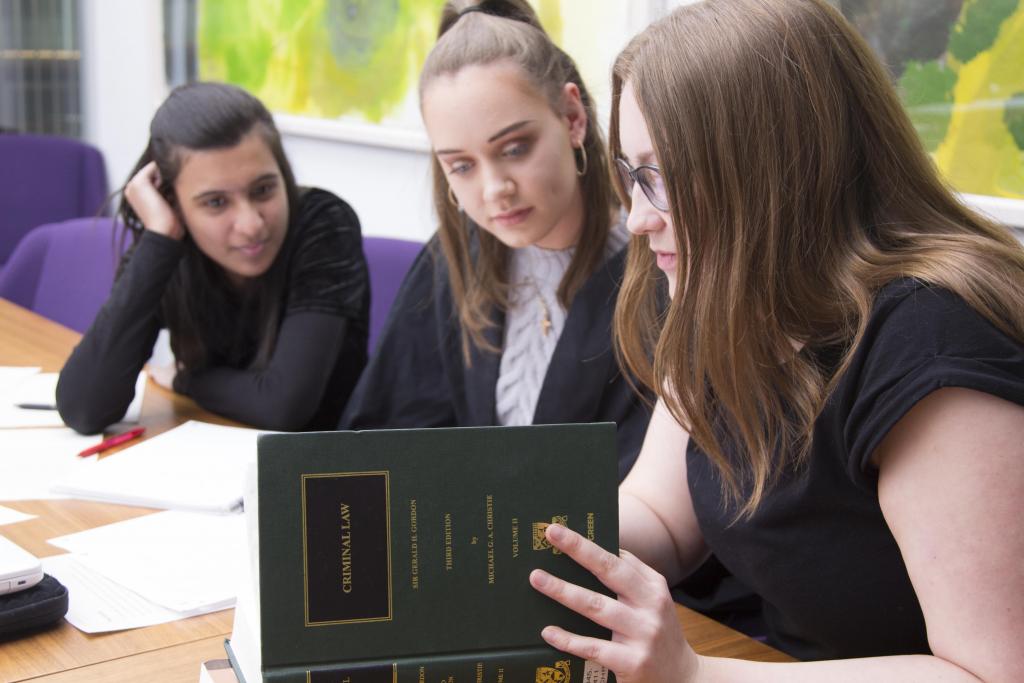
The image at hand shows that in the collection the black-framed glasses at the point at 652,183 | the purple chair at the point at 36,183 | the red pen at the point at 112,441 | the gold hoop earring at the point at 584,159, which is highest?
the black-framed glasses at the point at 652,183

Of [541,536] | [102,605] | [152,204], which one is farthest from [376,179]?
[541,536]

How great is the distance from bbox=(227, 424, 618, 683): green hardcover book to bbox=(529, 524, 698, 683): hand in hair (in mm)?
14

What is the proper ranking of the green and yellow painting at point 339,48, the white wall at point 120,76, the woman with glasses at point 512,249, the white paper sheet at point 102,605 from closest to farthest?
the white paper sheet at point 102,605, the woman with glasses at point 512,249, the green and yellow painting at point 339,48, the white wall at point 120,76

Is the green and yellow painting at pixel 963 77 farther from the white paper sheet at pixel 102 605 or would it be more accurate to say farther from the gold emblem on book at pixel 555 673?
the white paper sheet at pixel 102 605

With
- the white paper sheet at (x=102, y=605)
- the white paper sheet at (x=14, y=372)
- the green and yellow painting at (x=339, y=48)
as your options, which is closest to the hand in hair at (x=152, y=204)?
the white paper sheet at (x=14, y=372)

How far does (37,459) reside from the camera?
1.63m

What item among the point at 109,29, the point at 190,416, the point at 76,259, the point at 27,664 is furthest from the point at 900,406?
the point at 109,29

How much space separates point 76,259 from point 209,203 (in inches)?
41.6

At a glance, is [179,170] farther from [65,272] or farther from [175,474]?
[65,272]

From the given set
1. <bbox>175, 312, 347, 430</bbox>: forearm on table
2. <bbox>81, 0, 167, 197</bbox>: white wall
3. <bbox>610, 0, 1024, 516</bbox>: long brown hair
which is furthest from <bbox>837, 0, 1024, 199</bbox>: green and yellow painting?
<bbox>81, 0, 167, 197</bbox>: white wall

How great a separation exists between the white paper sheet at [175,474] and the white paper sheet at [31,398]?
0.81 ft

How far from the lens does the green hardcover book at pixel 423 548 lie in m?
0.83

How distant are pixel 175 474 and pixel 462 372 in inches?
19.9

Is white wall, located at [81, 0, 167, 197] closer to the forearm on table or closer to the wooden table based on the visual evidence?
the forearm on table
